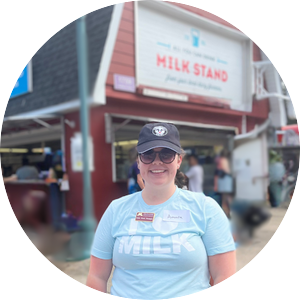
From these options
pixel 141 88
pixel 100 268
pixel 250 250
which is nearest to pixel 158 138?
pixel 141 88

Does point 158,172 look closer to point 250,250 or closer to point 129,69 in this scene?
point 129,69

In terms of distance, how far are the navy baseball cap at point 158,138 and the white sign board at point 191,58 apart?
300 mm

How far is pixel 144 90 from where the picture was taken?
146 centimetres

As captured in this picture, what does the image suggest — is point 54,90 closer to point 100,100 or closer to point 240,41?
point 100,100

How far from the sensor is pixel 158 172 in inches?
48.2

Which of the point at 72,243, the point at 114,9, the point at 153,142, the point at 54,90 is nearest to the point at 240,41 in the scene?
the point at 114,9

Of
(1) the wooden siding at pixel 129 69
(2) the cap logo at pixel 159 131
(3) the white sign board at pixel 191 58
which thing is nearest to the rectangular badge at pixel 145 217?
(2) the cap logo at pixel 159 131

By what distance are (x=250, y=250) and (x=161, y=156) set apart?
674mm

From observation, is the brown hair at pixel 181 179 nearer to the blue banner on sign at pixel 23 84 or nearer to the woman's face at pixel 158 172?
the woman's face at pixel 158 172

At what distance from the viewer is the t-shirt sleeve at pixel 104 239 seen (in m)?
1.27

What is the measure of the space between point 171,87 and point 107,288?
3.18 feet

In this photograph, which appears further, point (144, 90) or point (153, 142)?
point (144, 90)

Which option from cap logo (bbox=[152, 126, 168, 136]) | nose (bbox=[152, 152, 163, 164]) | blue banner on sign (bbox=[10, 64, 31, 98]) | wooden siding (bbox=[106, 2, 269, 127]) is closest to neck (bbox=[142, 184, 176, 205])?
nose (bbox=[152, 152, 163, 164])

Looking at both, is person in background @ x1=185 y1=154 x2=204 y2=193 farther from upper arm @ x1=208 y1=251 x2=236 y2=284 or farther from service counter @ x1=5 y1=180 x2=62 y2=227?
service counter @ x1=5 y1=180 x2=62 y2=227
